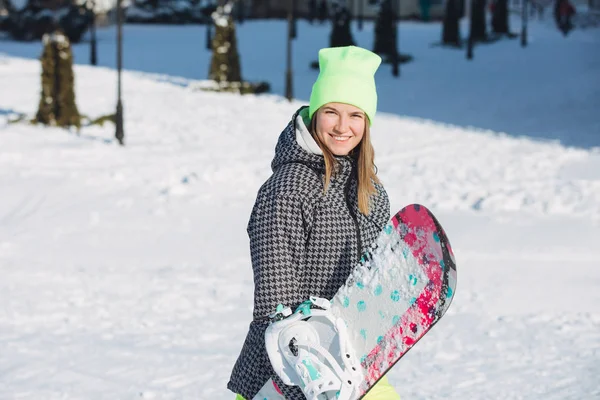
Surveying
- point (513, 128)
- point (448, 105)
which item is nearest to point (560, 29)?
point (448, 105)

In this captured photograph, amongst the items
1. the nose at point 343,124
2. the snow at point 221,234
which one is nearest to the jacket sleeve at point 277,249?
the nose at point 343,124

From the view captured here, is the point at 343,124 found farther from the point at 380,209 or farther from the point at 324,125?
the point at 380,209

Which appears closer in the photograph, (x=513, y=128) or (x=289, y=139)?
(x=289, y=139)

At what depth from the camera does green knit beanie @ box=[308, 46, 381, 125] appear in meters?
2.66

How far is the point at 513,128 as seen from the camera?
15586 mm

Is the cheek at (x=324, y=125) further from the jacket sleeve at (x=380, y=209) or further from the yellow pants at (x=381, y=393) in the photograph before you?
the yellow pants at (x=381, y=393)

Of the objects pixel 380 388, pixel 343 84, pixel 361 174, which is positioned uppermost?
pixel 343 84

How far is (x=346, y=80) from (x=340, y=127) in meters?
0.12

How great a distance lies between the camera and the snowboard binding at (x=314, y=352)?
2.40 m

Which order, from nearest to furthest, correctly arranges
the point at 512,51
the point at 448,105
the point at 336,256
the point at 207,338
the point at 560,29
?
1. the point at 336,256
2. the point at 207,338
3. the point at 448,105
4. the point at 512,51
5. the point at 560,29

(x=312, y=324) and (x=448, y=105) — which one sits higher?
(x=312, y=324)

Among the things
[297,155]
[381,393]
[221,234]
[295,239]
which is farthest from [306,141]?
[221,234]

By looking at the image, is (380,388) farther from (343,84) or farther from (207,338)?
(207,338)

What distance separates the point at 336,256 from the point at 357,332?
0.20 meters
